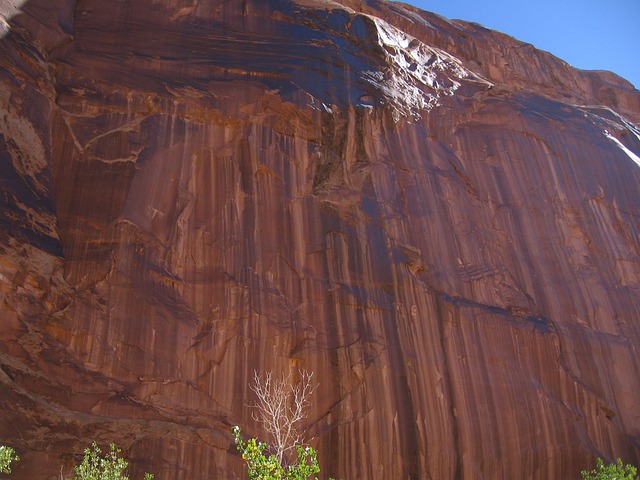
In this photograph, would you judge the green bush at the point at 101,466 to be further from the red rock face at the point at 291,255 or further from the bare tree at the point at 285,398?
the bare tree at the point at 285,398

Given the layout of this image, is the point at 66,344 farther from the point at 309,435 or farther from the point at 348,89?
the point at 348,89

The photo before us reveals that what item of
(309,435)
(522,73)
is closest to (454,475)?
(309,435)

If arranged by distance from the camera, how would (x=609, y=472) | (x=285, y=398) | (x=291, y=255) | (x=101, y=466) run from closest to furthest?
(x=101, y=466), (x=285, y=398), (x=609, y=472), (x=291, y=255)

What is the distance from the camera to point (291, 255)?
1898 cm

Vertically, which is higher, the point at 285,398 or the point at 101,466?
the point at 285,398

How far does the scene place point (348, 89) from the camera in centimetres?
2250

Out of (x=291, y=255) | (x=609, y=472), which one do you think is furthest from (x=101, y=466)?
(x=609, y=472)

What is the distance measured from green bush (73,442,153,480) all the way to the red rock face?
49 centimetres

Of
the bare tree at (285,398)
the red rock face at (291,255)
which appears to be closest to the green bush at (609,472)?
the red rock face at (291,255)

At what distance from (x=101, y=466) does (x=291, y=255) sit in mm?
7435

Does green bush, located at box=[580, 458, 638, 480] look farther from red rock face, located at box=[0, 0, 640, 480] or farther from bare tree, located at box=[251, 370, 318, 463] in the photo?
bare tree, located at box=[251, 370, 318, 463]

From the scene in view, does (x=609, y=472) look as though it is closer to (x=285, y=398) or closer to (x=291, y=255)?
(x=285, y=398)

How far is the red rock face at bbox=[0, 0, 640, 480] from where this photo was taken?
16.4 meters

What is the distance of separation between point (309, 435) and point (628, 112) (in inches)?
1232
